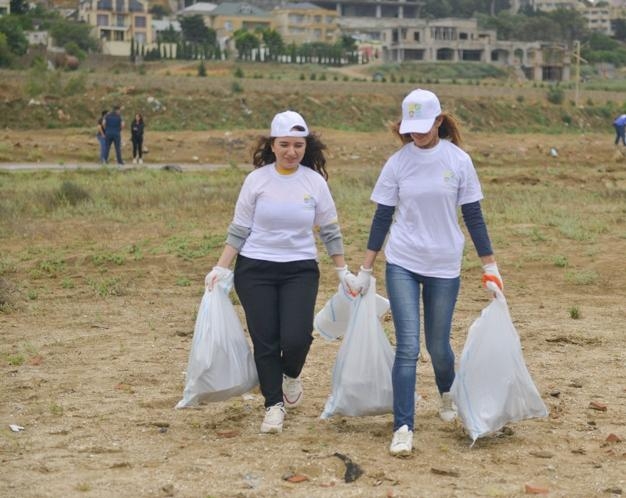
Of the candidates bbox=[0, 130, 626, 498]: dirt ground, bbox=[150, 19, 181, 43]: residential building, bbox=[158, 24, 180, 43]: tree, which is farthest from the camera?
bbox=[150, 19, 181, 43]: residential building

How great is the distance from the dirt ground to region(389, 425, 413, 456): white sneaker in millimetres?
63

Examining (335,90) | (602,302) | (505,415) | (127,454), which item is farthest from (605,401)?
(335,90)

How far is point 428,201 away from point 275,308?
1.05 meters

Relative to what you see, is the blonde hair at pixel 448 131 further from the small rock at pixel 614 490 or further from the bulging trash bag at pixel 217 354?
the small rock at pixel 614 490

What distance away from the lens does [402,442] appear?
6.83 m

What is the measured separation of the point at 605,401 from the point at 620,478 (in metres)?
1.75

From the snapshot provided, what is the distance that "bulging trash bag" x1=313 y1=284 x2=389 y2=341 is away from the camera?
767 centimetres

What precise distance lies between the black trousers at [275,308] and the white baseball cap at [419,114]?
967 millimetres

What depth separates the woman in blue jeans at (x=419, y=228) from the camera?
6.94 m

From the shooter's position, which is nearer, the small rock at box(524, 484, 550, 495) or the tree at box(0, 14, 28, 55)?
the small rock at box(524, 484, 550, 495)

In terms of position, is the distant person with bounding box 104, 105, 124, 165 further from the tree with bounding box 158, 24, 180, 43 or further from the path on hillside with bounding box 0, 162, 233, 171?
the tree with bounding box 158, 24, 180, 43

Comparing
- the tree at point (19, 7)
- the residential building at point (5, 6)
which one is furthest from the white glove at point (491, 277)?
the tree at point (19, 7)

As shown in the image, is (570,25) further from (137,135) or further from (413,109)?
(413,109)

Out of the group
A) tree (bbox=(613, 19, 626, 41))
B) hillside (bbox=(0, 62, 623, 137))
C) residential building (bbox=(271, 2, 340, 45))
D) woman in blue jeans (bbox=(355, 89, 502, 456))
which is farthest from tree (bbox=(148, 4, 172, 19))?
woman in blue jeans (bbox=(355, 89, 502, 456))
